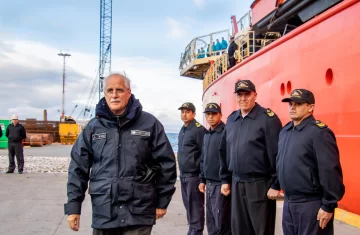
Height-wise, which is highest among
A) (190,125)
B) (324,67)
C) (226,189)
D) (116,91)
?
(324,67)

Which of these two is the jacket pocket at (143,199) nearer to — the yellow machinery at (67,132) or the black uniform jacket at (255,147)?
the black uniform jacket at (255,147)

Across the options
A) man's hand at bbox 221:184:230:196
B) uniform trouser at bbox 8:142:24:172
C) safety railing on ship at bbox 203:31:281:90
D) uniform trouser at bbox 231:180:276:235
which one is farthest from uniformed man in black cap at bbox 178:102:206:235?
uniform trouser at bbox 8:142:24:172

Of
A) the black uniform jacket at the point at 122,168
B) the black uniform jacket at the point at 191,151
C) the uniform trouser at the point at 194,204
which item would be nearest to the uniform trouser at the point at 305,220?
the black uniform jacket at the point at 122,168

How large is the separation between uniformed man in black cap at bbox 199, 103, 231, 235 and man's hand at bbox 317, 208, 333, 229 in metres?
1.42

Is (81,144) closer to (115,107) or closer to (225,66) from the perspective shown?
(115,107)

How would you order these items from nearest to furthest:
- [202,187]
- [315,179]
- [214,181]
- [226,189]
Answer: [315,179], [226,189], [214,181], [202,187]

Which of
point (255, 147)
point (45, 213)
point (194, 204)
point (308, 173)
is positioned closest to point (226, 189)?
point (255, 147)

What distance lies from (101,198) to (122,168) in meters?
0.26

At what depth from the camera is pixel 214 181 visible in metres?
4.56

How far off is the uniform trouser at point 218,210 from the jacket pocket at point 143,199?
1.63m

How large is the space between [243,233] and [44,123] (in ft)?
110

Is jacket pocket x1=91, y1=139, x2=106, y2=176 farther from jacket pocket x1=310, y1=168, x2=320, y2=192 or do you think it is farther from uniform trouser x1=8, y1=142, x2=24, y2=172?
uniform trouser x1=8, y1=142, x2=24, y2=172

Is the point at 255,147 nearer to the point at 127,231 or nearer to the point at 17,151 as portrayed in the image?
the point at 127,231

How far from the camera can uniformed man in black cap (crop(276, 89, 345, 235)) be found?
3020 millimetres
